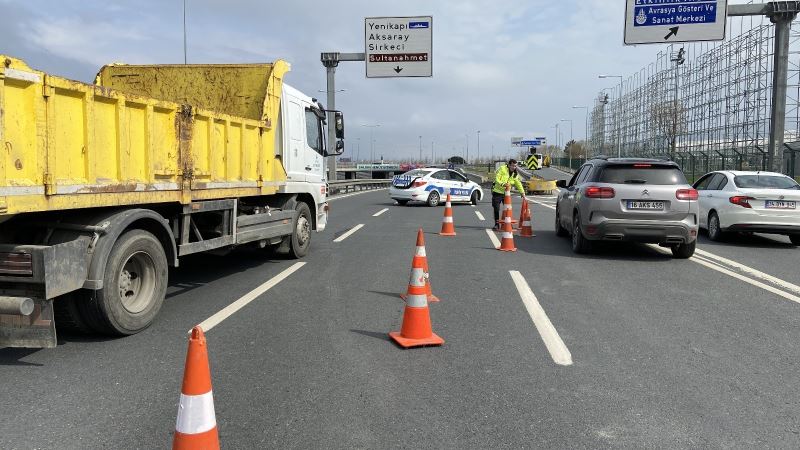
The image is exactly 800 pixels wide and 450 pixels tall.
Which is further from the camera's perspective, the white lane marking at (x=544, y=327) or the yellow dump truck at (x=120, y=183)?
the white lane marking at (x=544, y=327)

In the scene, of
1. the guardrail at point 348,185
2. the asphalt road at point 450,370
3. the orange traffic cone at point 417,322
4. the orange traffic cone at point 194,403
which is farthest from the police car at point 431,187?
the orange traffic cone at point 194,403

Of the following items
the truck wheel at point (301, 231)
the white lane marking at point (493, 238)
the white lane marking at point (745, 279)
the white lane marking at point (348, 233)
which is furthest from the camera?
the white lane marking at point (348, 233)

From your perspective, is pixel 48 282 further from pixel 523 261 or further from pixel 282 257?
pixel 523 261

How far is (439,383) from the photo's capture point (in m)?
4.12

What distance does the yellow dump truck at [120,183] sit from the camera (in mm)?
4180

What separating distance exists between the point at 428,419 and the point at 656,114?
2328 inches

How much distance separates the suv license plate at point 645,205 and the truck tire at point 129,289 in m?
6.90

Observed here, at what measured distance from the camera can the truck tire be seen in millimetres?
4785

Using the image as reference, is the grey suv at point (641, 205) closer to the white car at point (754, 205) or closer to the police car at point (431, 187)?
the white car at point (754, 205)

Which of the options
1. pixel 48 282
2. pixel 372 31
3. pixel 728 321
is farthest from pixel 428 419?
pixel 372 31

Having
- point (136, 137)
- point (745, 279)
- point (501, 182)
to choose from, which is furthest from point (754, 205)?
Result: point (136, 137)

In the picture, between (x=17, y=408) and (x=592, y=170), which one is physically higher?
(x=592, y=170)

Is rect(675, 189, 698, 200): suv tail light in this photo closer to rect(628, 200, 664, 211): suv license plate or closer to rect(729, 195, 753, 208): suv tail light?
rect(628, 200, 664, 211): suv license plate

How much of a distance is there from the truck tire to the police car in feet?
56.6
